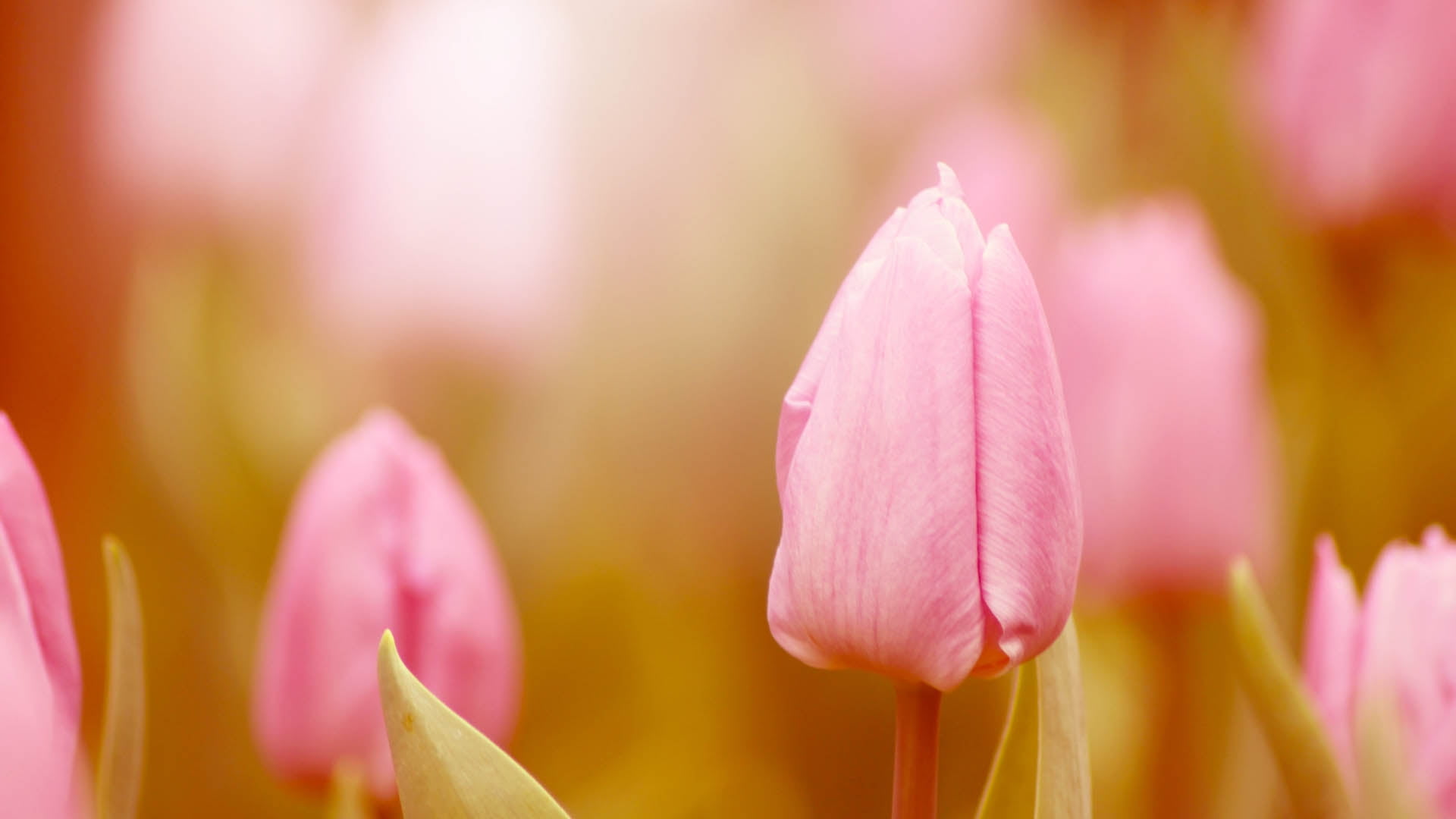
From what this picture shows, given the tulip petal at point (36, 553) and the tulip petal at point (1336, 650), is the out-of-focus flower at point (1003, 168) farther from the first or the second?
the tulip petal at point (36, 553)

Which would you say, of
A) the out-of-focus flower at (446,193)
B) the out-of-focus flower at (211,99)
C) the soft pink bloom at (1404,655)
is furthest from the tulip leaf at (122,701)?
the out-of-focus flower at (211,99)

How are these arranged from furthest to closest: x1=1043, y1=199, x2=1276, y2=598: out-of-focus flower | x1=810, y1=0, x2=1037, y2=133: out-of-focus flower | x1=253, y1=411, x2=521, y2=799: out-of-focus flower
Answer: x1=810, y1=0, x2=1037, y2=133: out-of-focus flower → x1=1043, y1=199, x2=1276, y2=598: out-of-focus flower → x1=253, y1=411, x2=521, y2=799: out-of-focus flower

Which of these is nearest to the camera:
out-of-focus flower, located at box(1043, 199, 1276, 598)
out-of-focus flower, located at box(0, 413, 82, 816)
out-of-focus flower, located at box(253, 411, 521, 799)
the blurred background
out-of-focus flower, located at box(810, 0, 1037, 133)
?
out-of-focus flower, located at box(0, 413, 82, 816)

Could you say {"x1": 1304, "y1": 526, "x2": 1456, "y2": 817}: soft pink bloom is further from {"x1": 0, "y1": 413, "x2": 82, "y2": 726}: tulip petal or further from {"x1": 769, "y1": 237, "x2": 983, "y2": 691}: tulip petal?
{"x1": 0, "y1": 413, "x2": 82, "y2": 726}: tulip petal

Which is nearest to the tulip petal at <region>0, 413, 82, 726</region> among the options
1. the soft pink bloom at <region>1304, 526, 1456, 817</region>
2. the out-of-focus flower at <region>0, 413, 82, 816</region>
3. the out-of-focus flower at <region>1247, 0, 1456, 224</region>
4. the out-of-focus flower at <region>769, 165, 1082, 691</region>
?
the out-of-focus flower at <region>0, 413, 82, 816</region>

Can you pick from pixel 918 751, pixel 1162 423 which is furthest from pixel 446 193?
pixel 918 751
